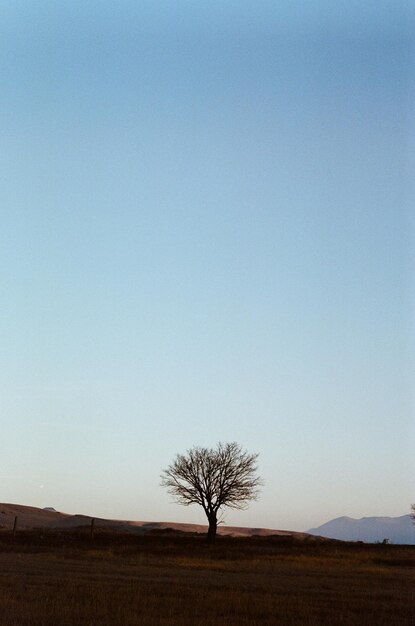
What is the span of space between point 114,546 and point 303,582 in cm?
2745

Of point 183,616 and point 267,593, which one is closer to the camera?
point 183,616

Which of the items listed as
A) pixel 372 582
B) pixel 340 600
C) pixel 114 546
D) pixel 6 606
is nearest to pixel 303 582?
pixel 372 582

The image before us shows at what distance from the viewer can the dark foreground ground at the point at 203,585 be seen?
20.8 m

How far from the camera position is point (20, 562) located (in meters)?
40.7

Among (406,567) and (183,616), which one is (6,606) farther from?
(406,567)

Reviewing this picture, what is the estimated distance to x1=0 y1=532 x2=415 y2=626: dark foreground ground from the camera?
2083 cm

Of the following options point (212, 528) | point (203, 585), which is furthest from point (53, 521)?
point (203, 585)

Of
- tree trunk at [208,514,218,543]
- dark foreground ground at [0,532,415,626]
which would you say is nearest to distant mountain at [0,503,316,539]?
tree trunk at [208,514,218,543]

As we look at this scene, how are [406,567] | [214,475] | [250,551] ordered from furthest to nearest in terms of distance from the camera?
[214,475] → [250,551] → [406,567]

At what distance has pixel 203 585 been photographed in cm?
2933

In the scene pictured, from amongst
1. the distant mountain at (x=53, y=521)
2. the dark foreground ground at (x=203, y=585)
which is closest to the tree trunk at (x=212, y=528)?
the dark foreground ground at (x=203, y=585)

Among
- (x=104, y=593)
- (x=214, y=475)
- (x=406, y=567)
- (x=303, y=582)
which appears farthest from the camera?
(x=214, y=475)

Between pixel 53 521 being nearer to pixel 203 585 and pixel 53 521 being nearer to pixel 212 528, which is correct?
pixel 212 528

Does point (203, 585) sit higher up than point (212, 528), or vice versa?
point (212, 528)
